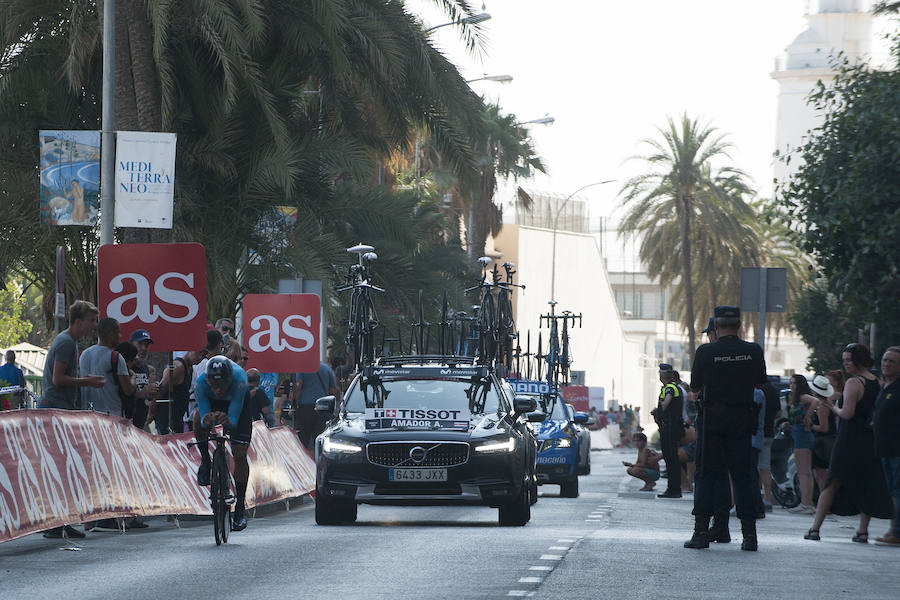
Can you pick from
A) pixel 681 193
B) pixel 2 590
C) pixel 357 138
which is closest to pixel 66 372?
pixel 2 590

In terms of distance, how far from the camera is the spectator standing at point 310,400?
23.0m

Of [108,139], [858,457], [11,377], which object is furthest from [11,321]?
[858,457]

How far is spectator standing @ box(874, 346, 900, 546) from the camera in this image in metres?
14.4

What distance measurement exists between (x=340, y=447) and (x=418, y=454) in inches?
29.0

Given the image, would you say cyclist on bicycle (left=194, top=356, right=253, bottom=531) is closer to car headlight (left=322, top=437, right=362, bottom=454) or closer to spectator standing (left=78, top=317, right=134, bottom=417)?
spectator standing (left=78, top=317, right=134, bottom=417)

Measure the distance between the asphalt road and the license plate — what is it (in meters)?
0.46

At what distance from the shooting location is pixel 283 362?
24.0m

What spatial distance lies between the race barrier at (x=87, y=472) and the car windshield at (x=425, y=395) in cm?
165

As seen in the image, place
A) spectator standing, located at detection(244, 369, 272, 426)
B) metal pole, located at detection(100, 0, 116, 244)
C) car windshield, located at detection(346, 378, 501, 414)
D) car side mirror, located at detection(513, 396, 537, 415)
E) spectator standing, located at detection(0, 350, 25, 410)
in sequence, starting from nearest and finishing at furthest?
car windshield, located at detection(346, 378, 501, 414) < car side mirror, located at detection(513, 396, 537, 415) < spectator standing, located at detection(244, 369, 272, 426) < metal pole, located at detection(100, 0, 116, 244) < spectator standing, located at detection(0, 350, 25, 410)

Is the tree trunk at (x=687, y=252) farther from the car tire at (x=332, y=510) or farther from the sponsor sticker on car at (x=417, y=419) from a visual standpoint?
the car tire at (x=332, y=510)

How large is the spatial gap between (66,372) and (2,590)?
4.36 metres

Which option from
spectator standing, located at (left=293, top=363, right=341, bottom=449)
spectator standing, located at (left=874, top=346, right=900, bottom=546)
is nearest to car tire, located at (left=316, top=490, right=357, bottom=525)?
spectator standing, located at (left=874, top=346, right=900, bottom=546)

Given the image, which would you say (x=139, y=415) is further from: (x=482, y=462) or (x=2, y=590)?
(x=2, y=590)

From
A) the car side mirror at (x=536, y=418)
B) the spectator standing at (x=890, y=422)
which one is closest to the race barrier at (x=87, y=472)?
the car side mirror at (x=536, y=418)
